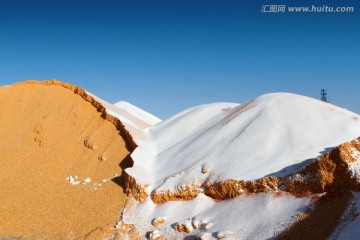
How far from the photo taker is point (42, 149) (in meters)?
15.3

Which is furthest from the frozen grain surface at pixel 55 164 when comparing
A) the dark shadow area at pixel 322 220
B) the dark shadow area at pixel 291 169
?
the dark shadow area at pixel 322 220

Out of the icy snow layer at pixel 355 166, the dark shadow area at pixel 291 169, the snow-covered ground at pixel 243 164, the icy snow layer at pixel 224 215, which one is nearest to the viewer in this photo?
the icy snow layer at pixel 355 166

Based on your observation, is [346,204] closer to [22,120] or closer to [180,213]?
[180,213]

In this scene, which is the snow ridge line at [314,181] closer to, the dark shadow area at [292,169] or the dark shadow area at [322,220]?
the dark shadow area at [292,169]

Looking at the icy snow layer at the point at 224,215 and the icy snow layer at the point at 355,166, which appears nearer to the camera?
the icy snow layer at the point at 355,166

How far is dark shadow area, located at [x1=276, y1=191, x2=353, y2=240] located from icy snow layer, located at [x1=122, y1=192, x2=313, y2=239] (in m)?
0.25

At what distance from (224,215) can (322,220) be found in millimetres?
2611

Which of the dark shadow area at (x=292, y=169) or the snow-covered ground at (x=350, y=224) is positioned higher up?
the dark shadow area at (x=292, y=169)

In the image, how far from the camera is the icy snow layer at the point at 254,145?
10.3 metres

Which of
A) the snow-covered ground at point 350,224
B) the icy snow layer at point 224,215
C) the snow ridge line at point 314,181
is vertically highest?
the snow ridge line at point 314,181

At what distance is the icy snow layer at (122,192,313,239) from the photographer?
8203 millimetres

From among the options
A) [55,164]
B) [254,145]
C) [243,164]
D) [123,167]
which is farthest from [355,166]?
[55,164]

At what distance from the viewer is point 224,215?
9164mm

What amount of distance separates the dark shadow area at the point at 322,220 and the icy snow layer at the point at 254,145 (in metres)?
1.38
